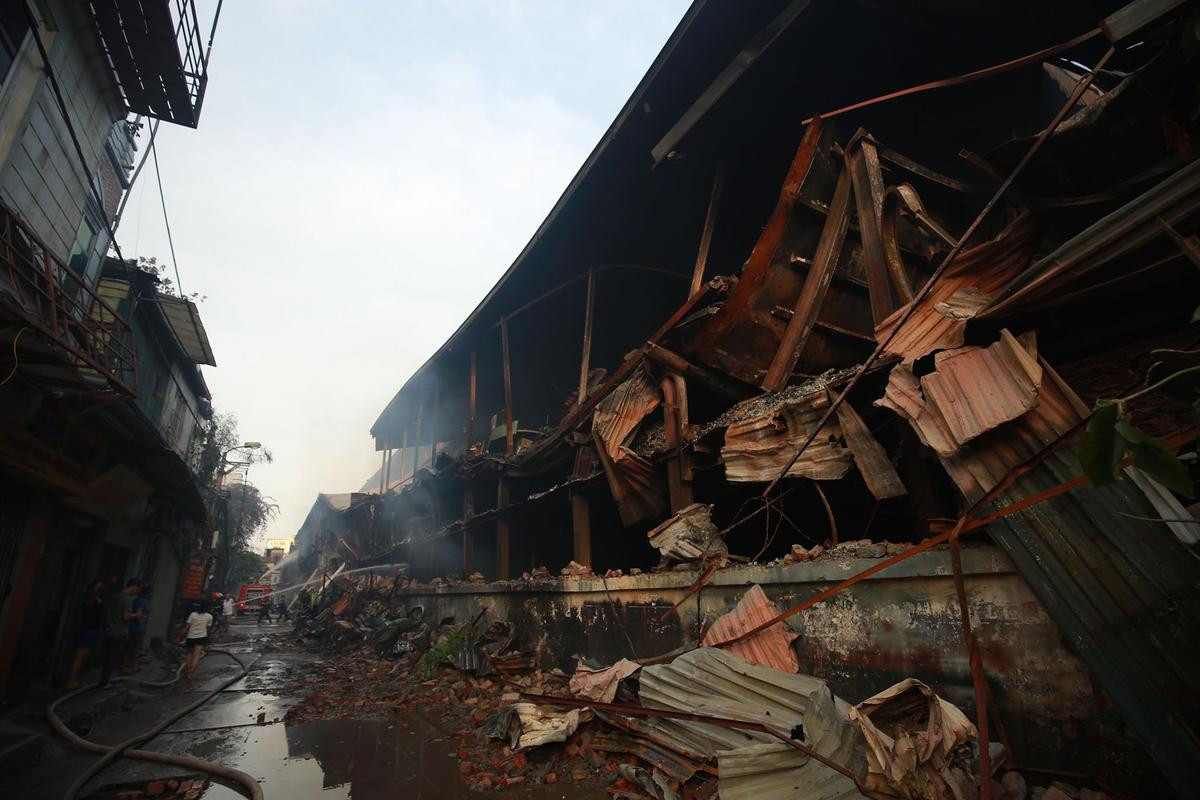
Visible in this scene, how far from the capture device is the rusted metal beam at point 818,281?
18.8ft

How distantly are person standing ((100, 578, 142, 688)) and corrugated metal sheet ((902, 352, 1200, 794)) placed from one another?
1219 centimetres

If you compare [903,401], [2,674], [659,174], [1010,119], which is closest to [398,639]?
[2,674]

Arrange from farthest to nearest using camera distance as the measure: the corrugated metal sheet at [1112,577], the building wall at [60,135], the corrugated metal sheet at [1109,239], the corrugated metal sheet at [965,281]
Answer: the building wall at [60,135] → the corrugated metal sheet at [965,281] → the corrugated metal sheet at [1109,239] → the corrugated metal sheet at [1112,577]

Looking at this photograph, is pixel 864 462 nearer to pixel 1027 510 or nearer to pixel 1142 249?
pixel 1027 510

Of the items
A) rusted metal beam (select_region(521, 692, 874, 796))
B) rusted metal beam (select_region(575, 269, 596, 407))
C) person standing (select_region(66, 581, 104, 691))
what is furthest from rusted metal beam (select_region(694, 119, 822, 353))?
person standing (select_region(66, 581, 104, 691))

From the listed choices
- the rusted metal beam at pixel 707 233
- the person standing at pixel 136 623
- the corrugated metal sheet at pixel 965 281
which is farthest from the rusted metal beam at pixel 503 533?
the corrugated metal sheet at pixel 965 281

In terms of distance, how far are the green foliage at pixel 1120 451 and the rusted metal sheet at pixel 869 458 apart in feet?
8.44

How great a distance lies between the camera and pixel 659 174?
325 inches

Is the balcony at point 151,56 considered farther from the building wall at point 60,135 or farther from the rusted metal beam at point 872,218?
the rusted metal beam at point 872,218

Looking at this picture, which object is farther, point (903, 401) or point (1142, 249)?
point (903, 401)

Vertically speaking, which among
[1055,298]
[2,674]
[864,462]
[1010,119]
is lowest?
[2,674]

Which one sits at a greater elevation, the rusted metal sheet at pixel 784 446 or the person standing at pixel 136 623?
the rusted metal sheet at pixel 784 446

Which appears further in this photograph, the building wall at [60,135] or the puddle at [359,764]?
the building wall at [60,135]

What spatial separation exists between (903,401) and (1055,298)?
994 millimetres
